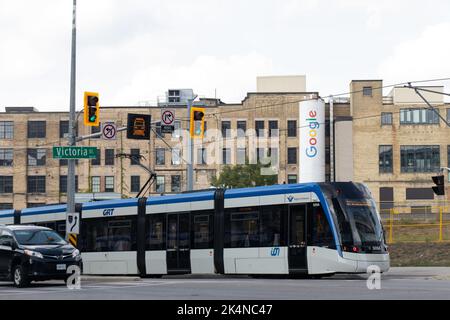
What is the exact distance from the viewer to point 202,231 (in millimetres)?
30141

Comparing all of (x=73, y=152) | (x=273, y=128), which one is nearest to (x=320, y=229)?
(x=73, y=152)

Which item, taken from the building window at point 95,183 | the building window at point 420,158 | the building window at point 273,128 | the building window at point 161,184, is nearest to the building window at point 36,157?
the building window at point 95,183

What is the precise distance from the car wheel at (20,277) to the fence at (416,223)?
1099 inches

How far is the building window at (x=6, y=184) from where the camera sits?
106 m

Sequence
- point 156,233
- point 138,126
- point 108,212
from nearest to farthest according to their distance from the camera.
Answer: point 156,233 → point 108,212 → point 138,126

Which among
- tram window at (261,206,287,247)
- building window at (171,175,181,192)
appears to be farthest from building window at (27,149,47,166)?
tram window at (261,206,287,247)

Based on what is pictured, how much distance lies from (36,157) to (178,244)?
7816cm

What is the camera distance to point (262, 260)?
28.1m

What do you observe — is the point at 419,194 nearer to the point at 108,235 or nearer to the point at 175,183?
the point at 175,183

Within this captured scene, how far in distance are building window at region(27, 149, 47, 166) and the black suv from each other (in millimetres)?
81907
